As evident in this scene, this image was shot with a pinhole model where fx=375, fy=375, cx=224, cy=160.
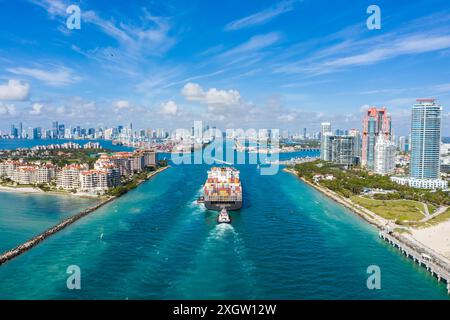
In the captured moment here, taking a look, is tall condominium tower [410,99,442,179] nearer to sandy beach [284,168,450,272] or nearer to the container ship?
sandy beach [284,168,450,272]

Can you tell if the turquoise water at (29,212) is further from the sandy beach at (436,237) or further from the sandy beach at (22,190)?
the sandy beach at (436,237)

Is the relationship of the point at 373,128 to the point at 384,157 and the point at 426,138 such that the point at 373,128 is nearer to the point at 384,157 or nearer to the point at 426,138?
the point at 384,157

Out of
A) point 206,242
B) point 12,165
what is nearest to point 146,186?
point 12,165

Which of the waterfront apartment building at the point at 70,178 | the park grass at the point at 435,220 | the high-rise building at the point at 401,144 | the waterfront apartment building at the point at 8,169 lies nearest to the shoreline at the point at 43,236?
the waterfront apartment building at the point at 70,178
